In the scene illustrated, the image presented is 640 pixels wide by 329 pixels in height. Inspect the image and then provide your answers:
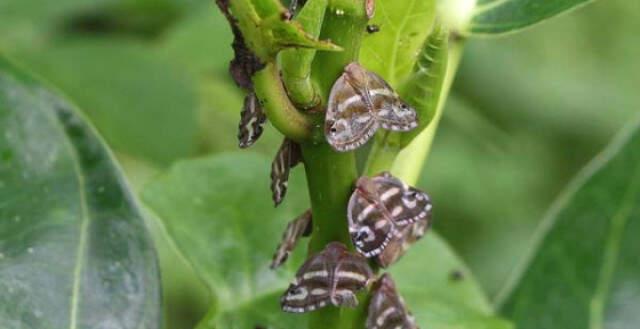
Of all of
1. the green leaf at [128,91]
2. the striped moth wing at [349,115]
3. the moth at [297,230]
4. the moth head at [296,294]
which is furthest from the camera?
the green leaf at [128,91]

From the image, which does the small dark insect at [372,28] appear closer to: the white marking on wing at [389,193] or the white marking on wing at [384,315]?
the white marking on wing at [389,193]

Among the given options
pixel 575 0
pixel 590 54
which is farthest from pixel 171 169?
pixel 590 54

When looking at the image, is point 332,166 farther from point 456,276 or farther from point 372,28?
point 456,276

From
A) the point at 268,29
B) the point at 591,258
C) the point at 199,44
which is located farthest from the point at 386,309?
the point at 199,44

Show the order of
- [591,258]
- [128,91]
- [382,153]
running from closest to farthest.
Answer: [382,153]
[591,258]
[128,91]

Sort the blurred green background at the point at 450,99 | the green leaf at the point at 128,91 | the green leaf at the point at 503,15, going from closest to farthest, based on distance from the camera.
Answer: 1. the green leaf at the point at 503,15
2. the green leaf at the point at 128,91
3. the blurred green background at the point at 450,99

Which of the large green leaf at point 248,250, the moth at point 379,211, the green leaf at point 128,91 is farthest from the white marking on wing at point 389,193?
the green leaf at point 128,91

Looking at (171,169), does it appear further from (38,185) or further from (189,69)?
(189,69)

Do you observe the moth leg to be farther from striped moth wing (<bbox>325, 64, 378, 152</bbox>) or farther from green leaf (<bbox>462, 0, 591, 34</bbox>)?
green leaf (<bbox>462, 0, 591, 34</bbox>)
